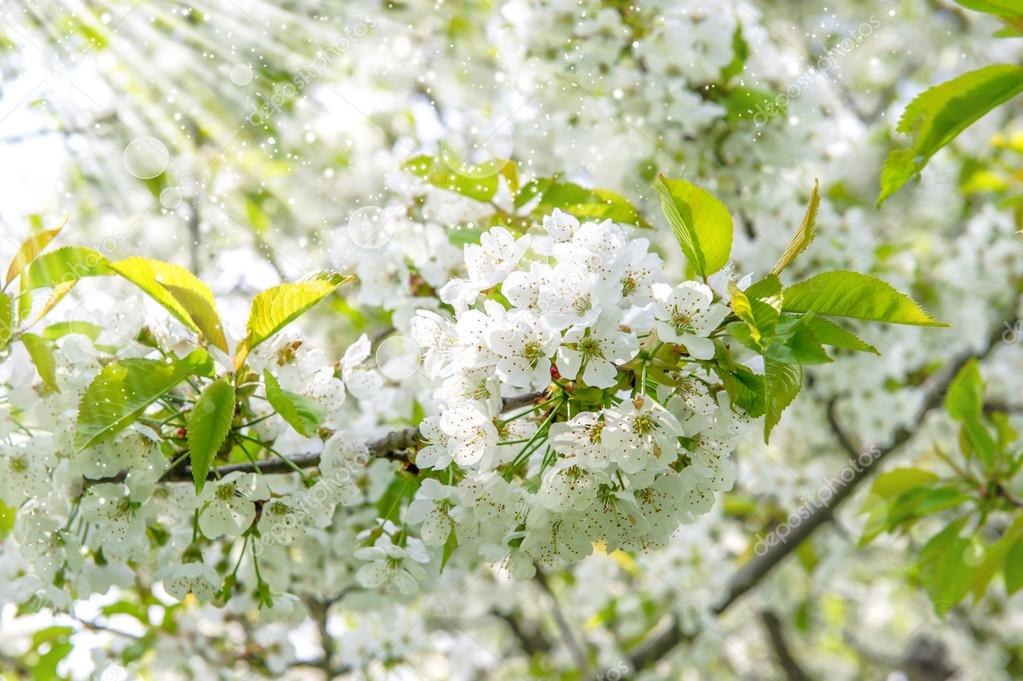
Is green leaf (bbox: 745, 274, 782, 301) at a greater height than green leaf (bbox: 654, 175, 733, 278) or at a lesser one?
lesser

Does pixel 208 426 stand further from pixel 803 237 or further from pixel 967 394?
pixel 967 394

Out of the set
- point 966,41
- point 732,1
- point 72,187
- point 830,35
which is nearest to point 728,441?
point 732,1

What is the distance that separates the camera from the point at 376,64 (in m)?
3.78

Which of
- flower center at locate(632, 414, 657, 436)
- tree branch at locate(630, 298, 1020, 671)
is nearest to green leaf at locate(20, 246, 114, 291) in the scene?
flower center at locate(632, 414, 657, 436)

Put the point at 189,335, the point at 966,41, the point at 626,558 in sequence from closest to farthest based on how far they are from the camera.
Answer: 1. the point at 189,335
2. the point at 626,558
3. the point at 966,41

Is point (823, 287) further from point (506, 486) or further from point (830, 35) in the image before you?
point (830, 35)

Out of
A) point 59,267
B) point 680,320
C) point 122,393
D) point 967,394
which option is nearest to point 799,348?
point 680,320

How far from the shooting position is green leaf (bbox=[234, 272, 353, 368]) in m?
1.33

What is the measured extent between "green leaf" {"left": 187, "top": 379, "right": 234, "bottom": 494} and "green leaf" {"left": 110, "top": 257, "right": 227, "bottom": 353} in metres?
0.08

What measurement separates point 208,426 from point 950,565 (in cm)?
182

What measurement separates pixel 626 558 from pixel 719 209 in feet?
8.94

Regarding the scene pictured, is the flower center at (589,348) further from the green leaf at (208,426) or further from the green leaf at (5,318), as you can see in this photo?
the green leaf at (5,318)

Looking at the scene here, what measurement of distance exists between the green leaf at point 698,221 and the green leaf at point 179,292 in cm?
Answer: 66

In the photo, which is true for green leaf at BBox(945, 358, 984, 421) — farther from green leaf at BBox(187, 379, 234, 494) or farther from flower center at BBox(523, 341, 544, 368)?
green leaf at BBox(187, 379, 234, 494)
